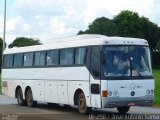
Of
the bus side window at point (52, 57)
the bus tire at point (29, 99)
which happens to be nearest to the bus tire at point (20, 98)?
the bus tire at point (29, 99)

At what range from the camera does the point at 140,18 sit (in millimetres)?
124812

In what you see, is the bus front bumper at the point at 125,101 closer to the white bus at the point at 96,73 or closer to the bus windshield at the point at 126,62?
the white bus at the point at 96,73

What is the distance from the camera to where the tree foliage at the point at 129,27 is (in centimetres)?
11969

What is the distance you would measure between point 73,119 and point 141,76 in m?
3.13

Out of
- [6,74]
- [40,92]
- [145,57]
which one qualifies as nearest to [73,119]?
[145,57]

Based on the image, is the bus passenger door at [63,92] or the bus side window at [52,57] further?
the bus side window at [52,57]

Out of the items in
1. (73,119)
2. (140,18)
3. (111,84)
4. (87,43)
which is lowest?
(73,119)

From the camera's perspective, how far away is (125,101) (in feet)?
64.1

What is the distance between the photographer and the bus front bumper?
19.3 metres

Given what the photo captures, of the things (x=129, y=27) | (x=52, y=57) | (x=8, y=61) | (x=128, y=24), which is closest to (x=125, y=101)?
(x=52, y=57)

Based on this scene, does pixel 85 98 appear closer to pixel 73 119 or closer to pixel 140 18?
pixel 73 119

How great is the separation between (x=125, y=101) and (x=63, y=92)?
408cm

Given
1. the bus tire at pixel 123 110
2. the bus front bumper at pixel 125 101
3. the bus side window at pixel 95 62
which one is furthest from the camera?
the bus tire at pixel 123 110

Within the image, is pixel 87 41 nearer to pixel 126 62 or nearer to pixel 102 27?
pixel 126 62
